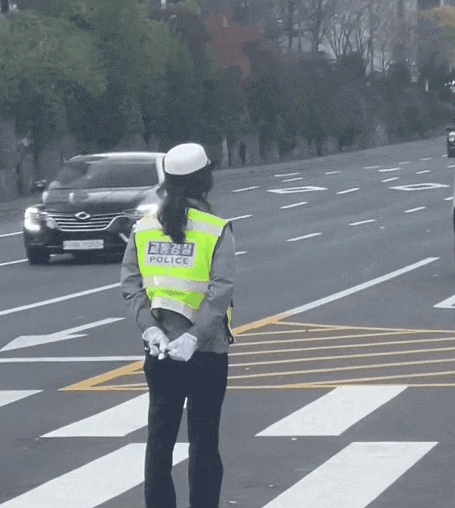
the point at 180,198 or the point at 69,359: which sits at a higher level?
the point at 180,198

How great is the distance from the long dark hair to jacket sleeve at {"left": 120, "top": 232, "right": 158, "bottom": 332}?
0.61ft

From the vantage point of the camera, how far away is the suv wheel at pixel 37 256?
82.6 feet

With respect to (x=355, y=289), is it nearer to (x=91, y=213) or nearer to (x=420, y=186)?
(x=91, y=213)

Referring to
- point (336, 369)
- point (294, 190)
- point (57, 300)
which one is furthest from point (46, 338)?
point (294, 190)

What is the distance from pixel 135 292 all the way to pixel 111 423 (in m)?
3.79

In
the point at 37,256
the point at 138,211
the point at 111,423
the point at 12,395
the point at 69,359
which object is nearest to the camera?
the point at 111,423

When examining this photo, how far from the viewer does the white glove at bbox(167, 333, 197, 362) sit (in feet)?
21.8

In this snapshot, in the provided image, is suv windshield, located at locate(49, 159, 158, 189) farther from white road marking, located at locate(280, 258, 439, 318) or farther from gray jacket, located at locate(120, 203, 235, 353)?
gray jacket, located at locate(120, 203, 235, 353)

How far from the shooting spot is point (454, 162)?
60562 mm

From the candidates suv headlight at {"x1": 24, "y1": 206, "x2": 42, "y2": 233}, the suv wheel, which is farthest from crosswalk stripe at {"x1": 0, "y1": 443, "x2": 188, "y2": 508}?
the suv wheel

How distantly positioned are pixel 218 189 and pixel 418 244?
1979cm

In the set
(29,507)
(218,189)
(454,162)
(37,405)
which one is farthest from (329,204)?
(29,507)

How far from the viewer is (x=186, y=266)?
6.80 m

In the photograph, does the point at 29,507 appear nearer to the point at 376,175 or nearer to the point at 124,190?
the point at 124,190
